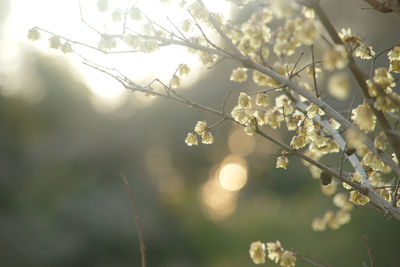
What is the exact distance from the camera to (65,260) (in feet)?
27.5

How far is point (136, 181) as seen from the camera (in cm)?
1117

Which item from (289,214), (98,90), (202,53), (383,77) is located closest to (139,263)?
(289,214)

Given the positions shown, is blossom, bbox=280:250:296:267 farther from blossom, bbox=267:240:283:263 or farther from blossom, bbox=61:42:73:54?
blossom, bbox=61:42:73:54

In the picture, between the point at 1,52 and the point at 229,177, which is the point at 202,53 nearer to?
the point at 1,52

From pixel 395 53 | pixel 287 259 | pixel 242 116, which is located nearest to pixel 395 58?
pixel 395 53

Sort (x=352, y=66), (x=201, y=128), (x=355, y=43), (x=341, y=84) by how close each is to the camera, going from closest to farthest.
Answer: (x=341, y=84)
(x=352, y=66)
(x=355, y=43)
(x=201, y=128)

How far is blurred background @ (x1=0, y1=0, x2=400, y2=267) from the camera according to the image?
8.32m

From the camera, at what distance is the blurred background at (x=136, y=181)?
832 cm

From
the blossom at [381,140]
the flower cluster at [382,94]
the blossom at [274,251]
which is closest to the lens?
the flower cluster at [382,94]

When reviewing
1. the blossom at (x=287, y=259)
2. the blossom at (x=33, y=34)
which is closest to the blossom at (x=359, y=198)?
the blossom at (x=287, y=259)

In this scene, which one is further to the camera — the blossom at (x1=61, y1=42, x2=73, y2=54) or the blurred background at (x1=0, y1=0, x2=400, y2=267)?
the blurred background at (x1=0, y1=0, x2=400, y2=267)

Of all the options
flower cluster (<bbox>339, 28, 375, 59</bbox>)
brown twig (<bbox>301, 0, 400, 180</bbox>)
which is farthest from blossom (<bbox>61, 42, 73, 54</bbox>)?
flower cluster (<bbox>339, 28, 375, 59</bbox>)

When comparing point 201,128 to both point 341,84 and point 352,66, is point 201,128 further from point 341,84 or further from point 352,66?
point 341,84

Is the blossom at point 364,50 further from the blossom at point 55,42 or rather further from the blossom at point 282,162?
the blossom at point 55,42
